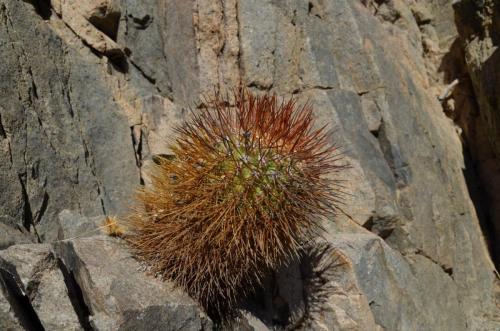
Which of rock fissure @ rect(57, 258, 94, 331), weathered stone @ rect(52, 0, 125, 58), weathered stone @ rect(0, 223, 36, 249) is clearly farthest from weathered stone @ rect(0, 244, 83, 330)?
weathered stone @ rect(52, 0, 125, 58)

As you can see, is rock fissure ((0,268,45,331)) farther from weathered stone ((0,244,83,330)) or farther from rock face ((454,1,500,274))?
rock face ((454,1,500,274))

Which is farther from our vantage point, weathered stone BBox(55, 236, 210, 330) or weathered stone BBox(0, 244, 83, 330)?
weathered stone BBox(55, 236, 210, 330)

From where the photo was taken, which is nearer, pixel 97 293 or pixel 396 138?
pixel 97 293

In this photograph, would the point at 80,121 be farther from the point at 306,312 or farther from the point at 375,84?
the point at 375,84

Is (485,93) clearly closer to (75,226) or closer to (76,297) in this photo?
(75,226)

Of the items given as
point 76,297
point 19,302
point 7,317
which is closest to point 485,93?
point 76,297

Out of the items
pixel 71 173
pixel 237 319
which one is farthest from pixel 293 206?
pixel 71 173
